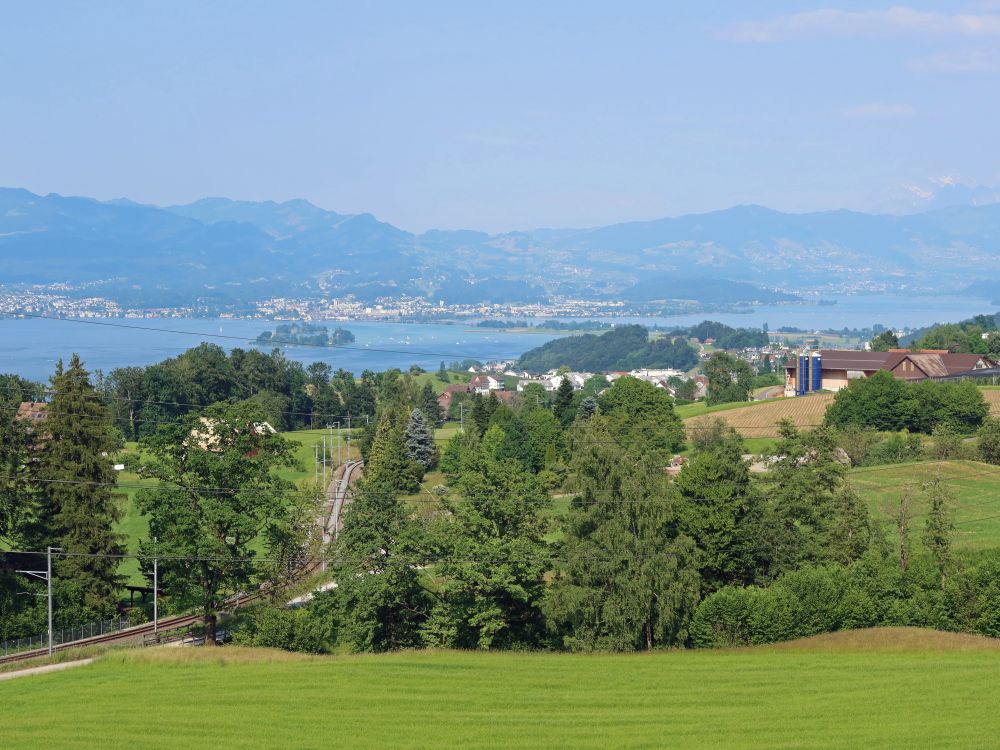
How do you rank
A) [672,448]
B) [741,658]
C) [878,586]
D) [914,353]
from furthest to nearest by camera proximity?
[914,353]
[672,448]
[878,586]
[741,658]

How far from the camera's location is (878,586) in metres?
27.4

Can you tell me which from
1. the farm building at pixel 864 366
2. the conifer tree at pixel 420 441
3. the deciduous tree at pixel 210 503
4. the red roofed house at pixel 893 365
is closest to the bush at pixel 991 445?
the conifer tree at pixel 420 441

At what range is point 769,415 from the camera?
6769cm

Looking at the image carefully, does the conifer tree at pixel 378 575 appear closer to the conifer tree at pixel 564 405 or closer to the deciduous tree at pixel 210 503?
the deciduous tree at pixel 210 503

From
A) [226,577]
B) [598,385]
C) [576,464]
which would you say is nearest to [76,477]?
[226,577]

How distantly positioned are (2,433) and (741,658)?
832 inches

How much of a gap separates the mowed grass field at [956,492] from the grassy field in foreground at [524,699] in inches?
396

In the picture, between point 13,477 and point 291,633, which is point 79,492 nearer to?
point 13,477

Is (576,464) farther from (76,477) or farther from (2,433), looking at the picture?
(2,433)

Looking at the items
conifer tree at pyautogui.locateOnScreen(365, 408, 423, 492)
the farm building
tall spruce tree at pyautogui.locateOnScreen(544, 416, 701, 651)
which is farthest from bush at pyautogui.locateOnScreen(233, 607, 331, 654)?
the farm building

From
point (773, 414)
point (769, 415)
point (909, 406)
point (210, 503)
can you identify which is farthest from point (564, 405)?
point (210, 503)

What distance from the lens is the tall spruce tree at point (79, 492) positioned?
30719 mm

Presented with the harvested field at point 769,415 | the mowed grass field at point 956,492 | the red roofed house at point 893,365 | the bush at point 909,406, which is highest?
the red roofed house at point 893,365

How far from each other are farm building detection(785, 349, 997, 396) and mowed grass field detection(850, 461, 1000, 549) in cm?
3437
